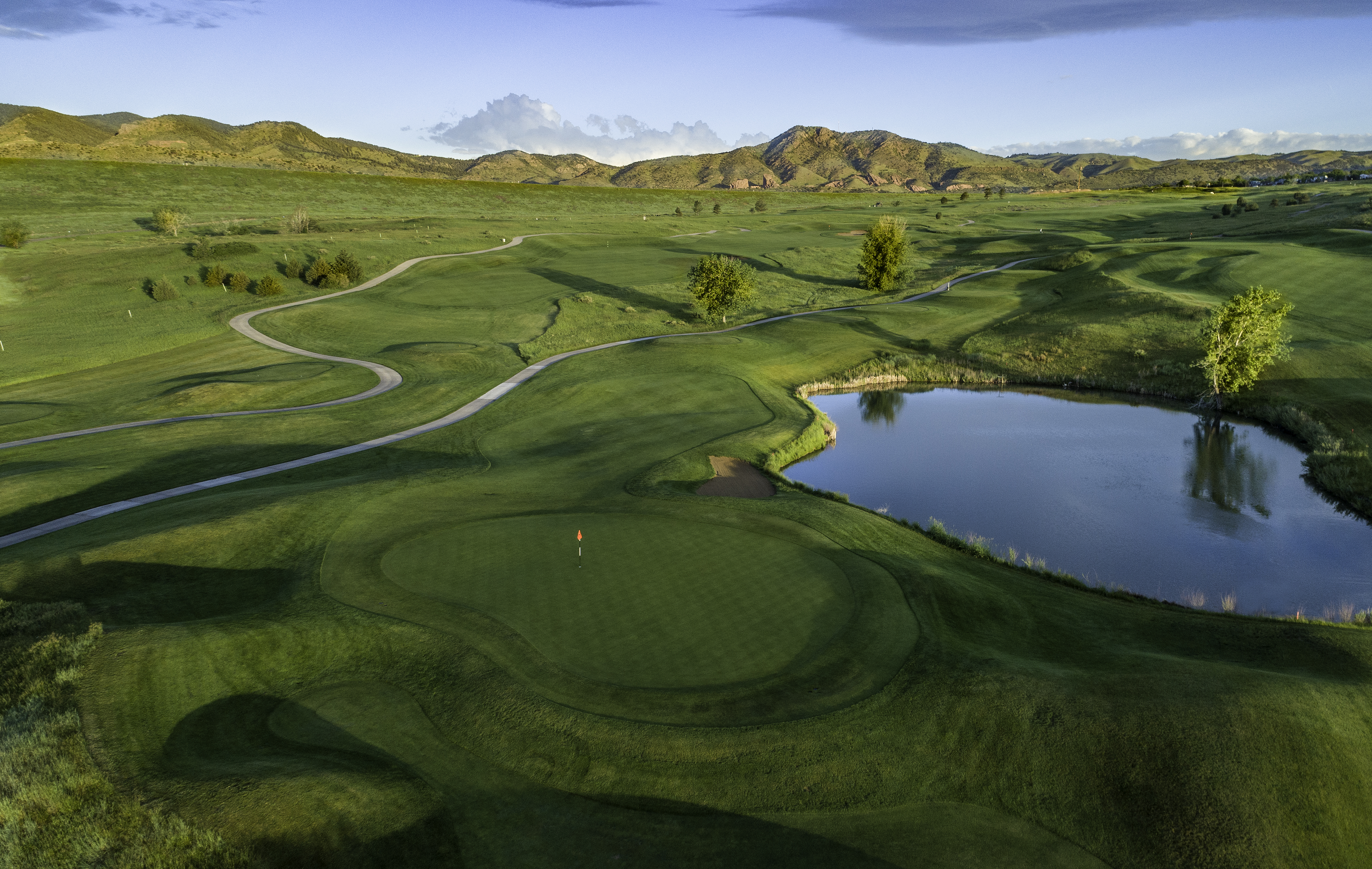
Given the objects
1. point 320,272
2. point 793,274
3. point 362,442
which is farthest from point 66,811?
point 793,274

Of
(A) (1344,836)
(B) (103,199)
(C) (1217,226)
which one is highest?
(B) (103,199)

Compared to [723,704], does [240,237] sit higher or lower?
higher

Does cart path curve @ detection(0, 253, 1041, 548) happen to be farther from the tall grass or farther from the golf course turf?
the tall grass

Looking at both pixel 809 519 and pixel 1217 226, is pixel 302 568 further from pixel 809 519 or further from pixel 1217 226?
pixel 1217 226

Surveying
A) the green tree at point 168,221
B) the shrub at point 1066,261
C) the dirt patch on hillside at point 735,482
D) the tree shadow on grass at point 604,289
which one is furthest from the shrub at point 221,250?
the shrub at point 1066,261

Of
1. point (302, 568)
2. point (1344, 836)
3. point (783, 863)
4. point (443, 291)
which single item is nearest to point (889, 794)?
point (783, 863)

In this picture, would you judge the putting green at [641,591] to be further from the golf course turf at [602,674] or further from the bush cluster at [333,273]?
the bush cluster at [333,273]

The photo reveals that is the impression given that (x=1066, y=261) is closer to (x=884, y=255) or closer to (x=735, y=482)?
(x=884, y=255)
